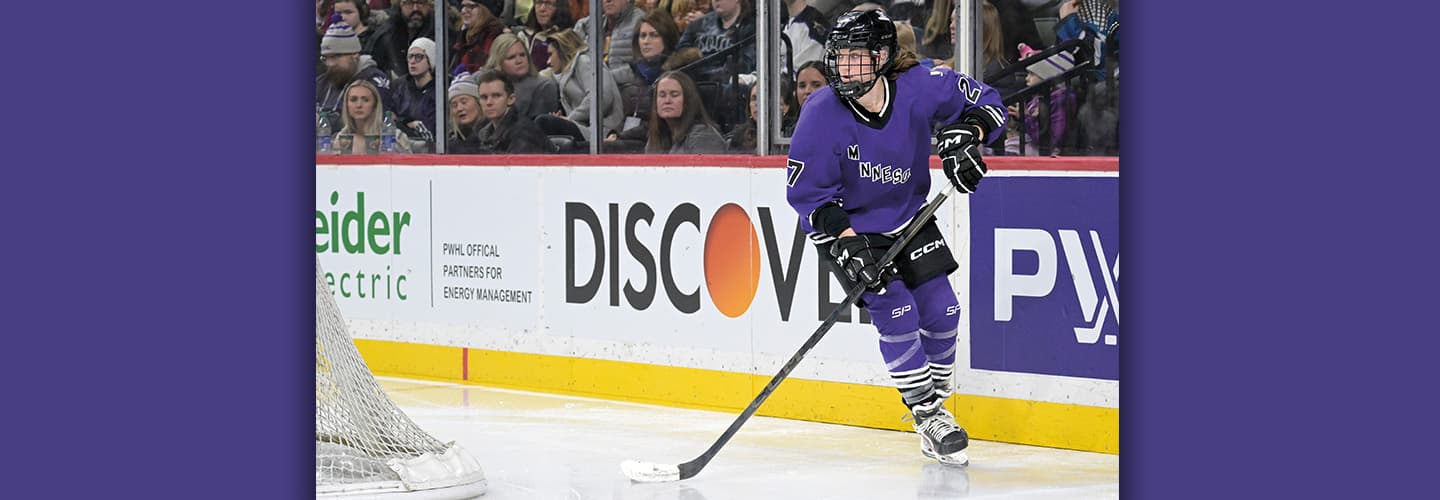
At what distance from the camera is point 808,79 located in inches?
234

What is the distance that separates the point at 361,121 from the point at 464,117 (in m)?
0.49

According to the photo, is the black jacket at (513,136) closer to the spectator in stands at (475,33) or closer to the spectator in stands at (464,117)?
the spectator in stands at (464,117)

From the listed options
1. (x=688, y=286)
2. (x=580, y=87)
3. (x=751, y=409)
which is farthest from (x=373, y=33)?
(x=751, y=409)

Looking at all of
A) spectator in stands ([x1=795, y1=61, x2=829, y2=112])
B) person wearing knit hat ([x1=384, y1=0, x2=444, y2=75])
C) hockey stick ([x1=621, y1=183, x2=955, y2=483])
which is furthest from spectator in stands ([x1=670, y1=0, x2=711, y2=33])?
hockey stick ([x1=621, y1=183, x2=955, y2=483])

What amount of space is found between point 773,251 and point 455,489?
162 centimetres

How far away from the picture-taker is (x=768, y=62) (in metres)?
6.07

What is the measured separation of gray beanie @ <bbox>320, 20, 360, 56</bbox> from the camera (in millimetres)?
7324

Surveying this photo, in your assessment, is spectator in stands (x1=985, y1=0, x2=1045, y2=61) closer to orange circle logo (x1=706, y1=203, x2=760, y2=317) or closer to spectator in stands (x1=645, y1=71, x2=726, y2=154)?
orange circle logo (x1=706, y1=203, x2=760, y2=317)

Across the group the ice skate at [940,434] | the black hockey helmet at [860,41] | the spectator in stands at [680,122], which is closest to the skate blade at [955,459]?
the ice skate at [940,434]

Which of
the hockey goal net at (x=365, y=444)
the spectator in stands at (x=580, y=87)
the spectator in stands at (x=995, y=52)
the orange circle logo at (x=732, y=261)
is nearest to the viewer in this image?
the hockey goal net at (x=365, y=444)

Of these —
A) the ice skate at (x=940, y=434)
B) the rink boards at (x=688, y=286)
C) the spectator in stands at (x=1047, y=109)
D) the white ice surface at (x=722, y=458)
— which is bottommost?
the white ice surface at (x=722, y=458)

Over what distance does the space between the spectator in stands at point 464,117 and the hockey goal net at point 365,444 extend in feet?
8.15

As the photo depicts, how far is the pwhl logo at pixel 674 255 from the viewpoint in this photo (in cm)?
589
